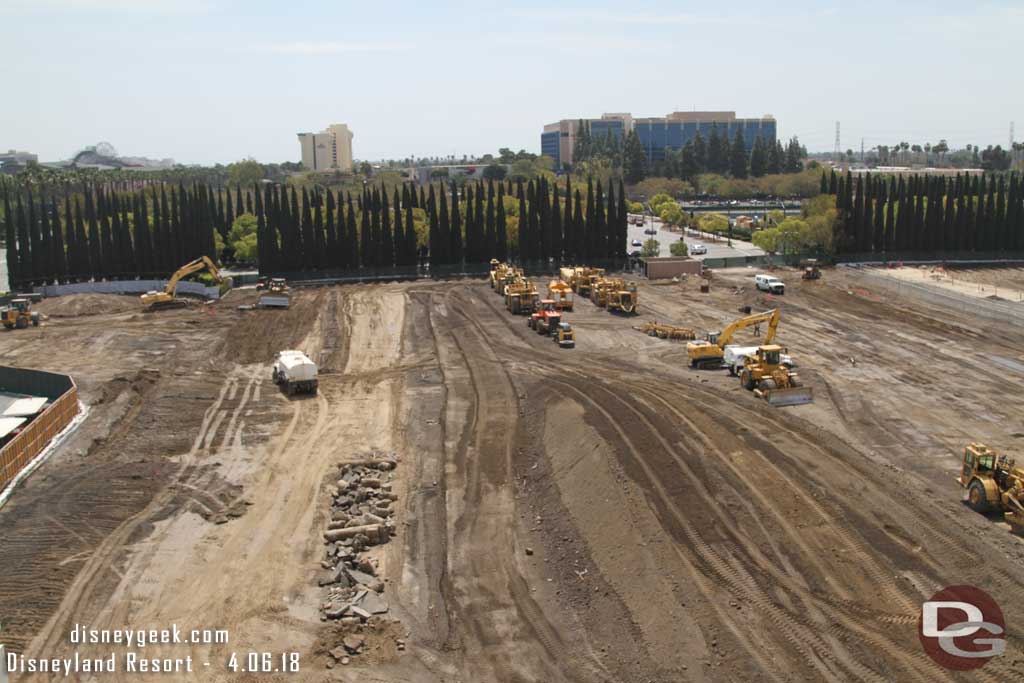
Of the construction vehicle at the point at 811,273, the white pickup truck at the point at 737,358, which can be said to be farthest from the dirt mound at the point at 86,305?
the construction vehicle at the point at 811,273

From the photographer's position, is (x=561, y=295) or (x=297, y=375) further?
(x=561, y=295)

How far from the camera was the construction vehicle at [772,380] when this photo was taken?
3601cm

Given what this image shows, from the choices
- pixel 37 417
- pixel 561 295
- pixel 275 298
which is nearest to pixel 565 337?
pixel 561 295

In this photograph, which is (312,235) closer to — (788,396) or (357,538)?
(788,396)

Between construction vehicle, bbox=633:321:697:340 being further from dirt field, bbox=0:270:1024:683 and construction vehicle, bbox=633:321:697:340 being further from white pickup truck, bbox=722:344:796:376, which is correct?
white pickup truck, bbox=722:344:796:376

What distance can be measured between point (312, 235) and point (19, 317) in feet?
82.4

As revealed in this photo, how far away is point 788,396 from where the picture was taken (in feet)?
118

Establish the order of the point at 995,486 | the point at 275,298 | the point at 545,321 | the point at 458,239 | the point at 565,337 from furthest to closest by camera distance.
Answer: the point at 458,239 → the point at 275,298 → the point at 545,321 → the point at 565,337 → the point at 995,486

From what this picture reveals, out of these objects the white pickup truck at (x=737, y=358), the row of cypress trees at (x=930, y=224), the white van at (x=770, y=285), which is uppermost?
the row of cypress trees at (x=930, y=224)

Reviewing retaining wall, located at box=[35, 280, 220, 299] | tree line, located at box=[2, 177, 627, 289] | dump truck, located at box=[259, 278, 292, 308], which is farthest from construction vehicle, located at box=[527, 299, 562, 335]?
retaining wall, located at box=[35, 280, 220, 299]

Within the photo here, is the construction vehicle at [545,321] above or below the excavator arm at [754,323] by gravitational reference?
below

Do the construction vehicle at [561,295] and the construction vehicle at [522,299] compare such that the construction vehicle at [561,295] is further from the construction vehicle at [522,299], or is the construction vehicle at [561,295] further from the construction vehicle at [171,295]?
the construction vehicle at [171,295]
